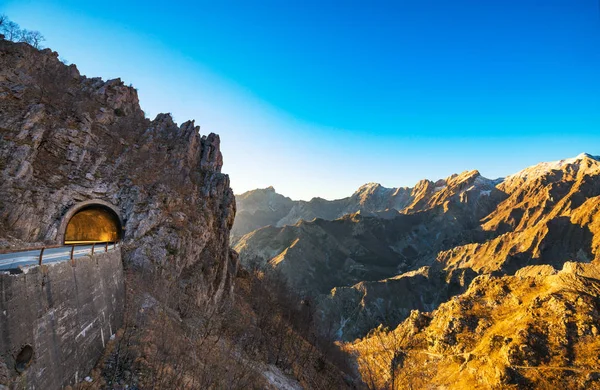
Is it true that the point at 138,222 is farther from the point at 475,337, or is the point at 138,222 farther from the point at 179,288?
the point at 475,337

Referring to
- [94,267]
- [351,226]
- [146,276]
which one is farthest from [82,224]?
[351,226]

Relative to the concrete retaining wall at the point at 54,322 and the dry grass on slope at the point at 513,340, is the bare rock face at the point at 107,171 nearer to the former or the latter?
the concrete retaining wall at the point at 54,322

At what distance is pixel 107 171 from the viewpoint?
24141 mm

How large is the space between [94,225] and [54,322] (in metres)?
19.8

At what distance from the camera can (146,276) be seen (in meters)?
20.0

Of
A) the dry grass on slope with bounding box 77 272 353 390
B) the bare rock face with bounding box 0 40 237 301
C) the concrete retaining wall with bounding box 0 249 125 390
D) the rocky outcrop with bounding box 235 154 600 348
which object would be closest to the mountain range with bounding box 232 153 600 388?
the rocky outcrop with bounding box 235 154 600 348

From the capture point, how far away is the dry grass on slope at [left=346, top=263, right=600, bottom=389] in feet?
76.5

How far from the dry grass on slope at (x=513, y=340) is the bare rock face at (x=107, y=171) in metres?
17.2

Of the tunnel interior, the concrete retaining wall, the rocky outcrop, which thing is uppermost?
the tunnel interior

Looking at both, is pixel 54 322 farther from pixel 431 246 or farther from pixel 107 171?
pixel 431 246

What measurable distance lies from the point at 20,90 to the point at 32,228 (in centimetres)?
1291

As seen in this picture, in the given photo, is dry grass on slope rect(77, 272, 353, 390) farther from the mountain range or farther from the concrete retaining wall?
the mountain range

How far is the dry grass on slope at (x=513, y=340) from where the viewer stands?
23.3 metres

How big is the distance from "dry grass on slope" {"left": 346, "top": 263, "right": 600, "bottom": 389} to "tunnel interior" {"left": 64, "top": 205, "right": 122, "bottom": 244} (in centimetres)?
2099
